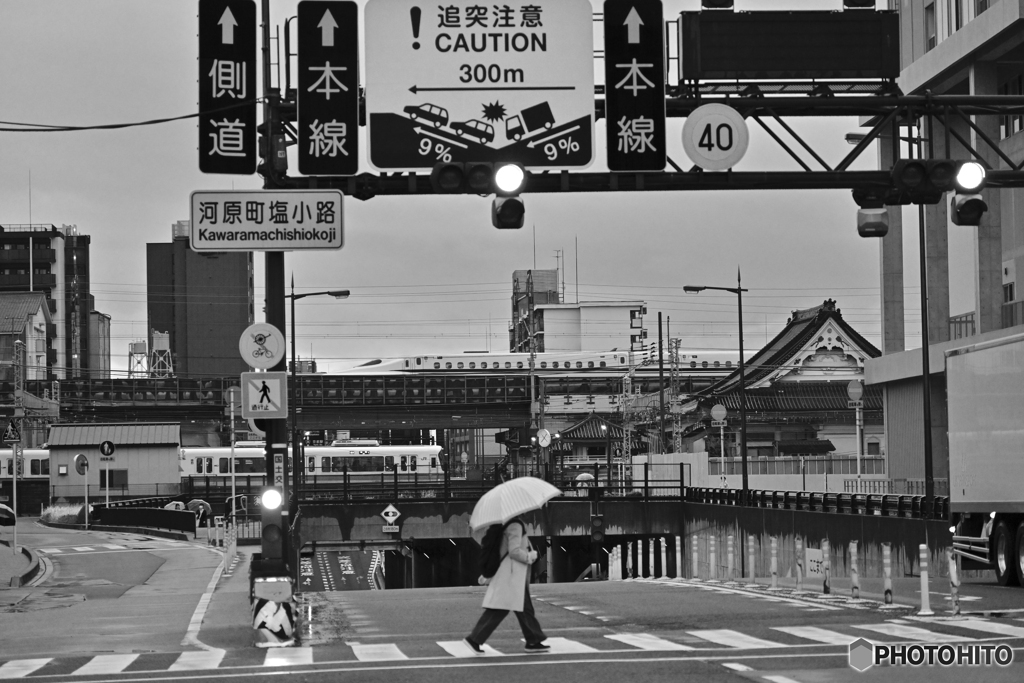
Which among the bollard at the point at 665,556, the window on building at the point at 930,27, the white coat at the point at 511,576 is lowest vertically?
the bollard at the point at 665,556

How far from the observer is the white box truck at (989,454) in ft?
78.7

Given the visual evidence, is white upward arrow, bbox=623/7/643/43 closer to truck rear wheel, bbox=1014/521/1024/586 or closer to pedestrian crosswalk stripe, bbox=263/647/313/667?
pedestrian crosswalk stripe, bbox=263/647/313/667

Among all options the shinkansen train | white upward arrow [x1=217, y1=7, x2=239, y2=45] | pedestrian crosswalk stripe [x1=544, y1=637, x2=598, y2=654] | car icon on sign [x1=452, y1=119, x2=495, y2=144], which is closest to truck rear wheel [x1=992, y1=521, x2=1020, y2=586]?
pedestrian crosswalk stripe [x1=544, y1=637, x2=598, y2=654]

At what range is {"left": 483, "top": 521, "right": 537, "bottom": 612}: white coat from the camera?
14.6 m

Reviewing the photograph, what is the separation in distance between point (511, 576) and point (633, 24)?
30.3 ft

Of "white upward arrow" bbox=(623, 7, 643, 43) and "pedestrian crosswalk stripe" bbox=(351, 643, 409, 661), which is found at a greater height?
"white upward arrow" bbox=(623, 7, 643, 43)

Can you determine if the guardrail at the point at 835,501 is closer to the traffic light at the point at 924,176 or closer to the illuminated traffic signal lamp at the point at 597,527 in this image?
the illuminated traffic signal lamp at the point at 597,527

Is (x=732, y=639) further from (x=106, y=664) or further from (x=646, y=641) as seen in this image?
(x=106, y=664)

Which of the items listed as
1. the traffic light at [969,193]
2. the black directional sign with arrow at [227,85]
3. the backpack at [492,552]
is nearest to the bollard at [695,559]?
the traffic light at [969,193]

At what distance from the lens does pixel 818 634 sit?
16359mm

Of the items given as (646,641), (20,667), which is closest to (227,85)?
(20,667)

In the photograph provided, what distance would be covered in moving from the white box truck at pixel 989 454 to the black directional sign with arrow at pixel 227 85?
12.9 meters

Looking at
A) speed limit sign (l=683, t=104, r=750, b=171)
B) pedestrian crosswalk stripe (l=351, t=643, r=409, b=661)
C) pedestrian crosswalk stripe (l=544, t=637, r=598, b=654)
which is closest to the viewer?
pedestrian crosswalk stripe (l=351, t=643, r=409, b=661)

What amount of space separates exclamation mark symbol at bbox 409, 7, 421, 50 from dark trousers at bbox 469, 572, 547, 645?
8813mm
